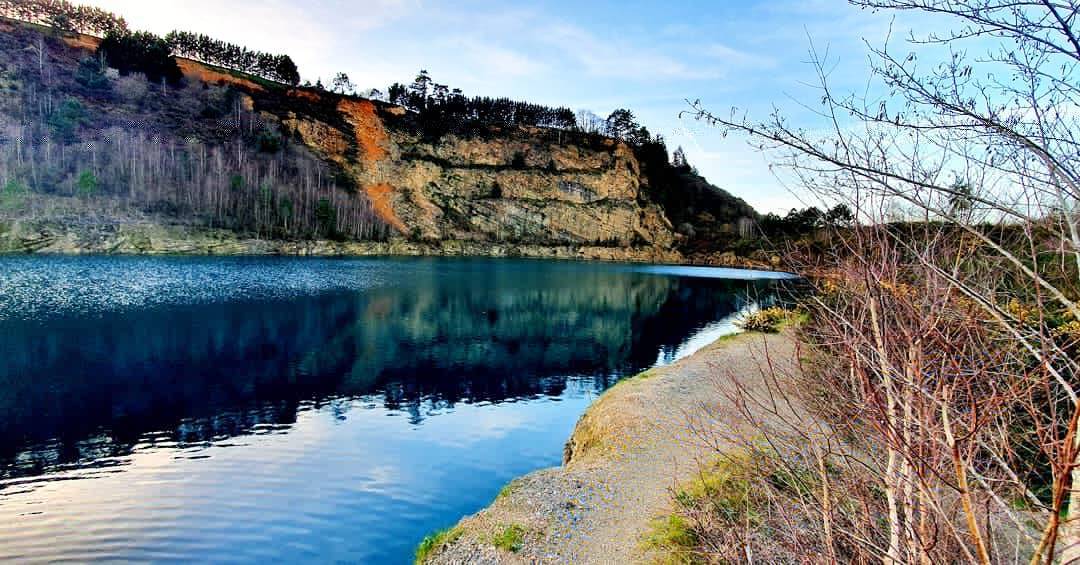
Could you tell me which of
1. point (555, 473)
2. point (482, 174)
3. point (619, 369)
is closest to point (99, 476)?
point (555, 473)

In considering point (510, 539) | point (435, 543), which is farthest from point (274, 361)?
point (510, 539)

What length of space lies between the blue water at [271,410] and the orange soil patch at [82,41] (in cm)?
8429

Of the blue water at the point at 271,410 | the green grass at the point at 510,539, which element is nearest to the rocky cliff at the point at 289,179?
the blue water at the point at 271,410

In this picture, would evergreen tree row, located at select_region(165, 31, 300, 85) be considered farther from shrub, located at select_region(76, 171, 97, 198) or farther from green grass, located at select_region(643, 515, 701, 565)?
green grass, located at select_region(643, 515, 701, 565)

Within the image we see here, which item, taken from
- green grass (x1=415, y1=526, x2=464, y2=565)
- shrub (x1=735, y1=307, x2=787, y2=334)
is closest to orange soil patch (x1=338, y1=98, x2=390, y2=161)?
shrub (x1=735, y1=307, x2=787, y2=334)

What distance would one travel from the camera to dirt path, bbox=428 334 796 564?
7488 mm

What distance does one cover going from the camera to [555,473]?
1043cm

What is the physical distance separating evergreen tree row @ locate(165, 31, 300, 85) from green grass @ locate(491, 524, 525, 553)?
13091 centimetres

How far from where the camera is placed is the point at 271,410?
634 inches

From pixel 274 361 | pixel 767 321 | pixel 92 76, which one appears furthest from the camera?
pixel 92 76

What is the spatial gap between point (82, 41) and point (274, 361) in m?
116

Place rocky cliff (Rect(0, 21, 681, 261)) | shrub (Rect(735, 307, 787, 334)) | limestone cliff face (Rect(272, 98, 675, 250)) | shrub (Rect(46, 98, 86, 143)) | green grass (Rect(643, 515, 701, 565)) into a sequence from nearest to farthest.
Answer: green grass (Rect(643, 515, 701, 565)) → shrub (Rect(735, 307, 787, 334)) → rocky cliff (Rect(0, 21, 681, 261)) → shrub (Rect(46, 98, 86, 143)) → limestone cliff face (Rect(272, 98, 675, 250))

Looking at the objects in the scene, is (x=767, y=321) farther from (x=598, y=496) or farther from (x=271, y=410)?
(x=271, y=410)

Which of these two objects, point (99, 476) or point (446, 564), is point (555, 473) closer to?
point (446, 564)
